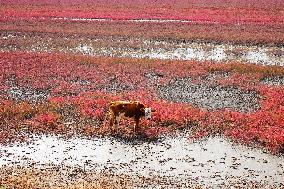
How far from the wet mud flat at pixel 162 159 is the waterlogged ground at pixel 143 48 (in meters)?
14.9

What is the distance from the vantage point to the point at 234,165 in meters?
14.3

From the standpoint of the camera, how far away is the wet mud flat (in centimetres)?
1335

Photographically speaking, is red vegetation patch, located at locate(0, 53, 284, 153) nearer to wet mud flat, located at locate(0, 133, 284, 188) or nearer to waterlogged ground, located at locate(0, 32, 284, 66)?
wet mud flat, located at locate(0, 133, 284, 188)

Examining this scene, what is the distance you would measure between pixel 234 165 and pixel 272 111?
5.46m

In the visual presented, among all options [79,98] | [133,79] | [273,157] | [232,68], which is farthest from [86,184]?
[232,68]

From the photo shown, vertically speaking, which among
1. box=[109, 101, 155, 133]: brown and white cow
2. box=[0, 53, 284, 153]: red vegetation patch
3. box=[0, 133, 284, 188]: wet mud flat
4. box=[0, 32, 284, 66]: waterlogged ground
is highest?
box=[109, 101, 155, 133]: brown and white cow

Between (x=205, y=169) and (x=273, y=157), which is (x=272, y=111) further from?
(x=205, y=169)

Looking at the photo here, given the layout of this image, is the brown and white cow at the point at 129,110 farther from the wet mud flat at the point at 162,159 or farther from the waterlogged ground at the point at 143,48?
the waterlogged ground at the point at 143,48

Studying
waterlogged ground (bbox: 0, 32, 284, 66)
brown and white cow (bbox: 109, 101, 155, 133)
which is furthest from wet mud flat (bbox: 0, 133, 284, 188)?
waterlogged ground (bbox: 0, 32, 284, 66)

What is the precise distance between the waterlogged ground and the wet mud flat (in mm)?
14926

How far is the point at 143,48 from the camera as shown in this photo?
1302 inches

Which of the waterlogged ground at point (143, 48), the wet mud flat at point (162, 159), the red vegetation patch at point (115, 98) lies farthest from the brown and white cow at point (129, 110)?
the waterlogged ground at point (143, 48)

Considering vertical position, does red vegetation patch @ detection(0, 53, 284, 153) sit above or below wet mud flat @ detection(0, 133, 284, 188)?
above

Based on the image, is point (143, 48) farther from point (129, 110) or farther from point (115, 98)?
point (129, 110)
